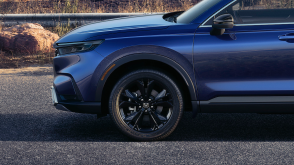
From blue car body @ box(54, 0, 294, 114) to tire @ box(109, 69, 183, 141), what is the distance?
15cm

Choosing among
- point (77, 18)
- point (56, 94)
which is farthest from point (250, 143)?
point (77, 18)

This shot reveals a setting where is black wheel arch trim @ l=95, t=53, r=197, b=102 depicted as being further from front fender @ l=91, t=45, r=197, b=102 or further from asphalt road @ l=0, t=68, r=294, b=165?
asphalt road @ l=0, t=68, r=294, b=165

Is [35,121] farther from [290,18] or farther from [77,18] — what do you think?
[77,18]

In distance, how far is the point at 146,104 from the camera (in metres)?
4.56

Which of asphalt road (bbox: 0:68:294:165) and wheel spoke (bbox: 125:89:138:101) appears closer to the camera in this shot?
asphalt road (bbox: 0:68:294:165)

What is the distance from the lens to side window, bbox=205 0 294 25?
4562 mm

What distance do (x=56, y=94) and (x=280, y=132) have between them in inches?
107

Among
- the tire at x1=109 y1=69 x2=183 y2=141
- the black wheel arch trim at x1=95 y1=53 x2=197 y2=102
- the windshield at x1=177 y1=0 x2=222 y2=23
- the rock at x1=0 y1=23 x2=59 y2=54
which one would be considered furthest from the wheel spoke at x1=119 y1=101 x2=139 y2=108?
the rock at x1=0 y1=23 x2=59 y2=54

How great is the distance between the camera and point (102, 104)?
15.1ft

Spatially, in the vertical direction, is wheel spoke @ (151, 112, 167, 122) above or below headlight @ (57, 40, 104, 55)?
below

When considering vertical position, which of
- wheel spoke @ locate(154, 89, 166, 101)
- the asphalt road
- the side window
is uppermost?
the side window

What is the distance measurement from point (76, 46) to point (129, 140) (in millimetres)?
1221

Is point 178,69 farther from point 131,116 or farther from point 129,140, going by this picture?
point 129,140

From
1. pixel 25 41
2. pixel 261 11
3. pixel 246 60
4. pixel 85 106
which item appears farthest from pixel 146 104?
pixel 25 41
